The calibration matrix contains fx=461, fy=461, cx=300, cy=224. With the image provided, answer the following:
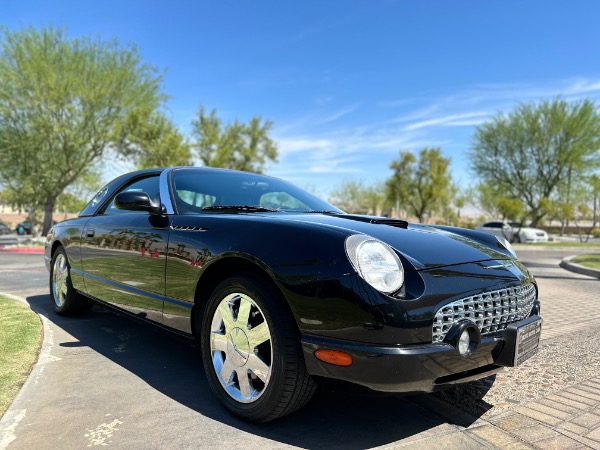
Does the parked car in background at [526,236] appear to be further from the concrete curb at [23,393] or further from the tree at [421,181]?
the concrete curb at [23,393]

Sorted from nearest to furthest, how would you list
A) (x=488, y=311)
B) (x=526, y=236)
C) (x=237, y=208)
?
(x=488, y=311), (x=237, y=208), (x=526, y=236)

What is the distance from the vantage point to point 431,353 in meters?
2.08

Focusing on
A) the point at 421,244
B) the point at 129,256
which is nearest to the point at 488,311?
the point at 421,244

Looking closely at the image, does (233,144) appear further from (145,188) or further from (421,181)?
(145,188)

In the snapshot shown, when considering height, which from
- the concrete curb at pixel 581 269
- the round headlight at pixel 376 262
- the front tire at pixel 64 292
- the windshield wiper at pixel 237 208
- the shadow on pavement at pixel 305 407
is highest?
the windshield wiper at pixel 237 208

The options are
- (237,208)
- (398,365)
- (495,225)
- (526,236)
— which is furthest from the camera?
(495,225)

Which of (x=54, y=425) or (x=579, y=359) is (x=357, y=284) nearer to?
(x=54, y=425)

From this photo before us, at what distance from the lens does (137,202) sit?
10.3 feet

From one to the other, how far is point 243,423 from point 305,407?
0.42 m

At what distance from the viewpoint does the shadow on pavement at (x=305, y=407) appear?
2.38 m

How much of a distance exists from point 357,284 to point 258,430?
1001mm

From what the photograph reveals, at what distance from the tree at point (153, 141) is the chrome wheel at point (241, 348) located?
70.1ft

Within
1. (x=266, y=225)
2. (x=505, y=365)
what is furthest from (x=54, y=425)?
(x=505, y=365)

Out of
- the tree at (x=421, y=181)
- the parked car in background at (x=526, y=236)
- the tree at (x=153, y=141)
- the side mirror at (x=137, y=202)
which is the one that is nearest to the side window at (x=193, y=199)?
the side mirror at (x=137, y=202)
